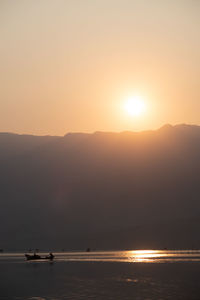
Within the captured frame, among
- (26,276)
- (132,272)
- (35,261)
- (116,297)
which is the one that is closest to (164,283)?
(116,297)

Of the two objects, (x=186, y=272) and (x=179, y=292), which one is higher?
(x=186, y=272)

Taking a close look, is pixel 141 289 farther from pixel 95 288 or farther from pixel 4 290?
pixel 4 290

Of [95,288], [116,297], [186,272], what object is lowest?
[116,297]

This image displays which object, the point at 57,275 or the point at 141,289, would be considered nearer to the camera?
the point at 141,289

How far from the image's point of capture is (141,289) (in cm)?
8081

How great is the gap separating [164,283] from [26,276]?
32.1m

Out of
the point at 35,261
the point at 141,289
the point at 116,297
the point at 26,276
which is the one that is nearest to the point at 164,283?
the point at 141,289

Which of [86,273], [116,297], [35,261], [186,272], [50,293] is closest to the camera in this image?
[116,297]

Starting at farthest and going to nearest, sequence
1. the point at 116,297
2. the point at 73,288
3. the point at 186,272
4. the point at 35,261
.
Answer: the point at 35,261 → the point at 186,272 → the point at 73,288 → the point at 116,297

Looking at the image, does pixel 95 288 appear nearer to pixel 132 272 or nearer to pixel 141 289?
pixel 141 289

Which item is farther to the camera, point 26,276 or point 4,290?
point 26,276

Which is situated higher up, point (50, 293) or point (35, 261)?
point (35, 261)

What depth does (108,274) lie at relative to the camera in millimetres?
108625

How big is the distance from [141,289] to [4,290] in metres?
18.3
